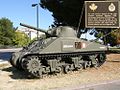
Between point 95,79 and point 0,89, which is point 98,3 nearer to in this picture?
point 95,79

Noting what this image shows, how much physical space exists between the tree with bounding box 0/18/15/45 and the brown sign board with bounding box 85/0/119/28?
85.1 m

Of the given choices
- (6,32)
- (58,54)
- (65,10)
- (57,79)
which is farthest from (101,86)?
(6,32)

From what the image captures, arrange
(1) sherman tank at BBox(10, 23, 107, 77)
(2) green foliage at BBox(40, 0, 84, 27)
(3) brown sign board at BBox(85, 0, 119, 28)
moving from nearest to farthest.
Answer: (1) sherman tank at BBox(10, 23, 107, 77)
(3) brown sign board at BBox(85, 0, 119, 28)
(2) green foliage at BBox(40, 0, 84, 27)

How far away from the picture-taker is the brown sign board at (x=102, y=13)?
81.0 ft

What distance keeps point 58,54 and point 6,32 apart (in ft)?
306

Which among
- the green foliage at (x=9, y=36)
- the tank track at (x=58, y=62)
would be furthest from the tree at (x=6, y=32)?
the tank track at (x=58, y=62)

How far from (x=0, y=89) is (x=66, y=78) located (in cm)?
400

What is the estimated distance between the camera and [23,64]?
61.9 feet

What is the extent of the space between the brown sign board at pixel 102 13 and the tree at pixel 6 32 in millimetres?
85088

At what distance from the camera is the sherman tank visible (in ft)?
62.0

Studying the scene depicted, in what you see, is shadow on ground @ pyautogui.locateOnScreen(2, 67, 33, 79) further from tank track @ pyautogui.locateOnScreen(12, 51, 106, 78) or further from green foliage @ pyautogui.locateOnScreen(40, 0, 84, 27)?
green foliage @ pyautogui.locateOnScreen(40, 0, 84, 27)

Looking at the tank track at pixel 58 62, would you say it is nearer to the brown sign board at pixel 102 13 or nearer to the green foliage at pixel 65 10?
the brown sign board at pixel 102 13

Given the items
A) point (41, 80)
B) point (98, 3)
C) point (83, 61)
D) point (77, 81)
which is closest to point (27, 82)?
point (41, 80)

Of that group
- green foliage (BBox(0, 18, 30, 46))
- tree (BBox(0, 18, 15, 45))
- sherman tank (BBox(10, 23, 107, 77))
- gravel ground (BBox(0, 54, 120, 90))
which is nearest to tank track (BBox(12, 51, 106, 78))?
sherman tank (BBox(10, 23, 107, 77))
